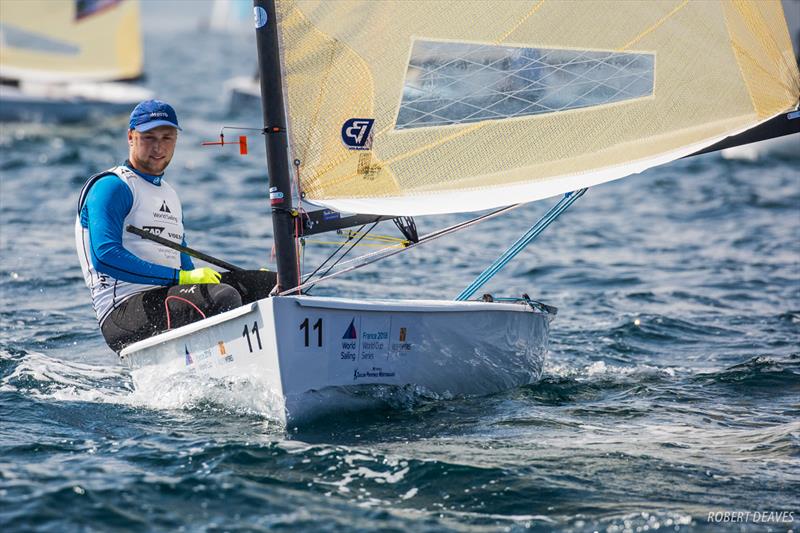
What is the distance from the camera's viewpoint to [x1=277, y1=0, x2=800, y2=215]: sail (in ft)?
13.8

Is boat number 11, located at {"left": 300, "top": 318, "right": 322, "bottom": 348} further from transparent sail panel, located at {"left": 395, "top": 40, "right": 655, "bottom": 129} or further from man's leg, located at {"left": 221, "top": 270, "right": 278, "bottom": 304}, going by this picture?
transparent sail panel, located at {"left": 395, "top": 40, "right": 655, "bottom": 129}

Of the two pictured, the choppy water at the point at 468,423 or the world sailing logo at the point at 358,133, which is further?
the world sailing logo at the point at 358,133

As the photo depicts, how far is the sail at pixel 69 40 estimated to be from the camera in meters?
15.5

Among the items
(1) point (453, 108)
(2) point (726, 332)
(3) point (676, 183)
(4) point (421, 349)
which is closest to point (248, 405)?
(4) point (421, 349)

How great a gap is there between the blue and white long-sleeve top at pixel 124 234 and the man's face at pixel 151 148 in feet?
0.13

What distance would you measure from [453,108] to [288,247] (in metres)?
→ 0.93

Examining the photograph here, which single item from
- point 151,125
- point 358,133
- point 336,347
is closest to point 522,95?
point 358,133

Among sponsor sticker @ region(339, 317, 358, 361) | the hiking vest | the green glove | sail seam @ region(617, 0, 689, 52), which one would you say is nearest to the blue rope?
sail seam @ region(617, 0, 689, 52)

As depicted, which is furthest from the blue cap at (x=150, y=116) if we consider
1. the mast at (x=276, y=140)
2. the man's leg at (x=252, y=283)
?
the man's leg at (x=252, y=283)

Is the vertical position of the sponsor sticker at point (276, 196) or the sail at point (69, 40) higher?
the sail at point (69, 40)

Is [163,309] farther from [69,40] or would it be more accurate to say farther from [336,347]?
[69,40]

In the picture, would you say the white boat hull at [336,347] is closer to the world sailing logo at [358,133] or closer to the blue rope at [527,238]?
the blue rope at [527,238]

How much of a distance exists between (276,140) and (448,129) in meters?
0.77

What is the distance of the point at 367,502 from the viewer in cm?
341
